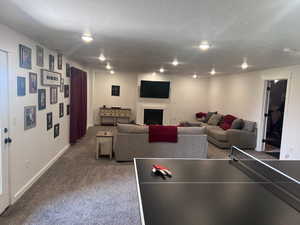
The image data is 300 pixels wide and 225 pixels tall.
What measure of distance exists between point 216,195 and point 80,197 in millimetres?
2353

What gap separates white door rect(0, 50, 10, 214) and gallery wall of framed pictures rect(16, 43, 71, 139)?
266 mm

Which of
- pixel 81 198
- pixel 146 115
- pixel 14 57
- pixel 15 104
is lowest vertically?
pixel 81 198

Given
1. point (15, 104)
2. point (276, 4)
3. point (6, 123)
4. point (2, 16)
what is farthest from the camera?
point (15, 104)

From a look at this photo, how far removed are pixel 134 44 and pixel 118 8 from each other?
1.56 m

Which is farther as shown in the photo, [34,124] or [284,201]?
[34,124]

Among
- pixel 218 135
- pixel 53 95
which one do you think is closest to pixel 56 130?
pixel 53 95

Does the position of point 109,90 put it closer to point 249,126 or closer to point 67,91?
point 67,91

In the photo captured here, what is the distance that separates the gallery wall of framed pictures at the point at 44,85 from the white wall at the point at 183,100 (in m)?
4.62

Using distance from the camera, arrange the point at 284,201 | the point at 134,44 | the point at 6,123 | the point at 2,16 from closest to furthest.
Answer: the point at 284,201 → the point at 2,16 → the point at 6,123 → the point at 134,44

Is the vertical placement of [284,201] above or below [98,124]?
above

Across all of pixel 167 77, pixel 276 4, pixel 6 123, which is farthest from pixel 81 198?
pixel 167 77

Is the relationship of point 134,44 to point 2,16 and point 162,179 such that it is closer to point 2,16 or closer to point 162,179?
point 2,16

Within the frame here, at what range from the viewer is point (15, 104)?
2.99m

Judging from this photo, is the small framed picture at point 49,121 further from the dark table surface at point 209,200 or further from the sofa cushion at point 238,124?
the sofa cushion at point 238,124
